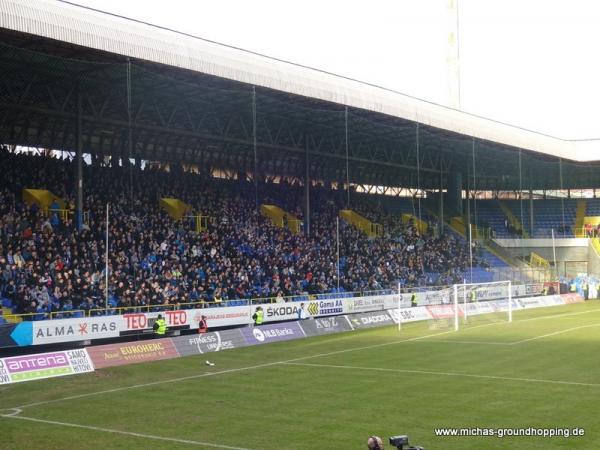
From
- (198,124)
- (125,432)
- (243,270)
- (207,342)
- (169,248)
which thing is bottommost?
(125,432)

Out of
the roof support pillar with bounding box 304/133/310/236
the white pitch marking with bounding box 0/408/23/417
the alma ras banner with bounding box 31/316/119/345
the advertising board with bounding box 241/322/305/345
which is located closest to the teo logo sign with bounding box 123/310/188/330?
the alma ras banner with bounding box 31/316/119/345

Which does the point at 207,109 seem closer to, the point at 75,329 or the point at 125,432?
the point at 75,329

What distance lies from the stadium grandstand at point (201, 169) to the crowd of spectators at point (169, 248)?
0.32 feet

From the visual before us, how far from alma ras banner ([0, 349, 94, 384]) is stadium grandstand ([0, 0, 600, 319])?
460 centimetres

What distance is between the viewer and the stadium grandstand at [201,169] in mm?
29453

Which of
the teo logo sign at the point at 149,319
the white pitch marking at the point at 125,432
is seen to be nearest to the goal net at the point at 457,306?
the teo logo sign at the point at 149,319

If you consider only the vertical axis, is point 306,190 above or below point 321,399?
above

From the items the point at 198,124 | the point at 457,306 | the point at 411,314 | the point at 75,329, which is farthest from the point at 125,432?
the point at 198,124

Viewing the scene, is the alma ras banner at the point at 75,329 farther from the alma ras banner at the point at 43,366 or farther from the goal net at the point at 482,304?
the goal net at the point at 482,304

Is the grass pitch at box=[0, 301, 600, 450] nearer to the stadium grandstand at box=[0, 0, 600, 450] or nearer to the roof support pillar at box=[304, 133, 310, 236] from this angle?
the stadium grandstand at box=[0, 0, 600, 450]

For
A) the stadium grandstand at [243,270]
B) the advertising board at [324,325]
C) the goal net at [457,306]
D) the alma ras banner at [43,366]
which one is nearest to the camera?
the stadium grandstand at [243,270]

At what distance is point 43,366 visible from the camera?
21938 mm

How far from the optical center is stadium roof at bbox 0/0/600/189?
91.6ft

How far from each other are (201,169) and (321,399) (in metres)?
34.7
